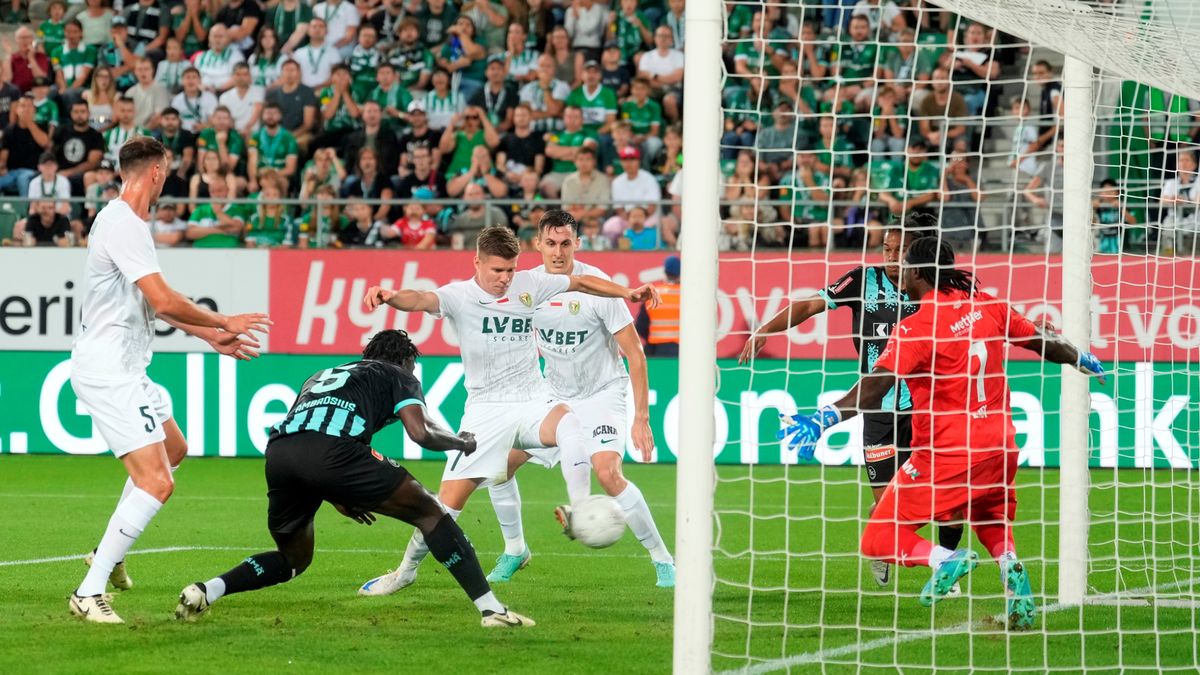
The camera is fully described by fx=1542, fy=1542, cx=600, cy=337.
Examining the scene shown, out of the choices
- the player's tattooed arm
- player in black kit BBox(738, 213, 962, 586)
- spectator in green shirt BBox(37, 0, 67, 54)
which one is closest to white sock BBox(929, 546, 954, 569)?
the player's tattooed arm

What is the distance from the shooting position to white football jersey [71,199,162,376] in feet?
22.7

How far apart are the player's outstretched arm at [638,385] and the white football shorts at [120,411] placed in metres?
2.41

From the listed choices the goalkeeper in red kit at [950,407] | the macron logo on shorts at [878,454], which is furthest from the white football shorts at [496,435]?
the goalkeeper in red kit at [950,407]

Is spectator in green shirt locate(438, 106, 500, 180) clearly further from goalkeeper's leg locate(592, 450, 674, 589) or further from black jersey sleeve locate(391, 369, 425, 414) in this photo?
black jersey sleeve locate(391, 369, 425, 414)

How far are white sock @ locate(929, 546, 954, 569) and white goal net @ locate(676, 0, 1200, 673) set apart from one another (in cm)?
27

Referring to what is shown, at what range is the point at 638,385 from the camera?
27.1ft

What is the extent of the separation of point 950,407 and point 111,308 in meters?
3.79

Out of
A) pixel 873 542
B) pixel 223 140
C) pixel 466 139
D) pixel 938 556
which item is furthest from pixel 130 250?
pixel 223 140

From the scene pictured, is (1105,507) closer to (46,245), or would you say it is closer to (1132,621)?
Answer: (1132,621)

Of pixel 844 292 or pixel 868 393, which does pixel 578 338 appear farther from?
pixel 868 393

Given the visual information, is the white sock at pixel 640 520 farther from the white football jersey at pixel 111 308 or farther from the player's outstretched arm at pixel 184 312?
the white football jersey at pixel 111 308

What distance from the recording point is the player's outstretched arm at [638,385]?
8.00 metres

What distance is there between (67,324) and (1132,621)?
11479mm

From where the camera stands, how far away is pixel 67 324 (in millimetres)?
15484
